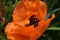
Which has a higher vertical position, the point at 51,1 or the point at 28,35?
the point at 51,1

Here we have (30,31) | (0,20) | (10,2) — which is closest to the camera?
(30,31)

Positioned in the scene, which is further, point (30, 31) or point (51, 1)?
point (51, 1)

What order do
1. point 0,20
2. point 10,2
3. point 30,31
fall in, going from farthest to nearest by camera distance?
1. point 10,2
2. point 0,20
3. point 30,31

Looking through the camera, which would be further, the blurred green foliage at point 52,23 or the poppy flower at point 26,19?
the blurred green foliage at point 52,23

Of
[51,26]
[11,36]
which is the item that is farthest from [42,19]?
[11,36]

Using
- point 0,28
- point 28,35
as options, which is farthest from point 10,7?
point 28,35

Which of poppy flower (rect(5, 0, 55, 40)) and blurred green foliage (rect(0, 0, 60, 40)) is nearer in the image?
poppy flower (rect(5, 0, 55, 40))

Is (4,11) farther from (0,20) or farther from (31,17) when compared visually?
(31,17)
